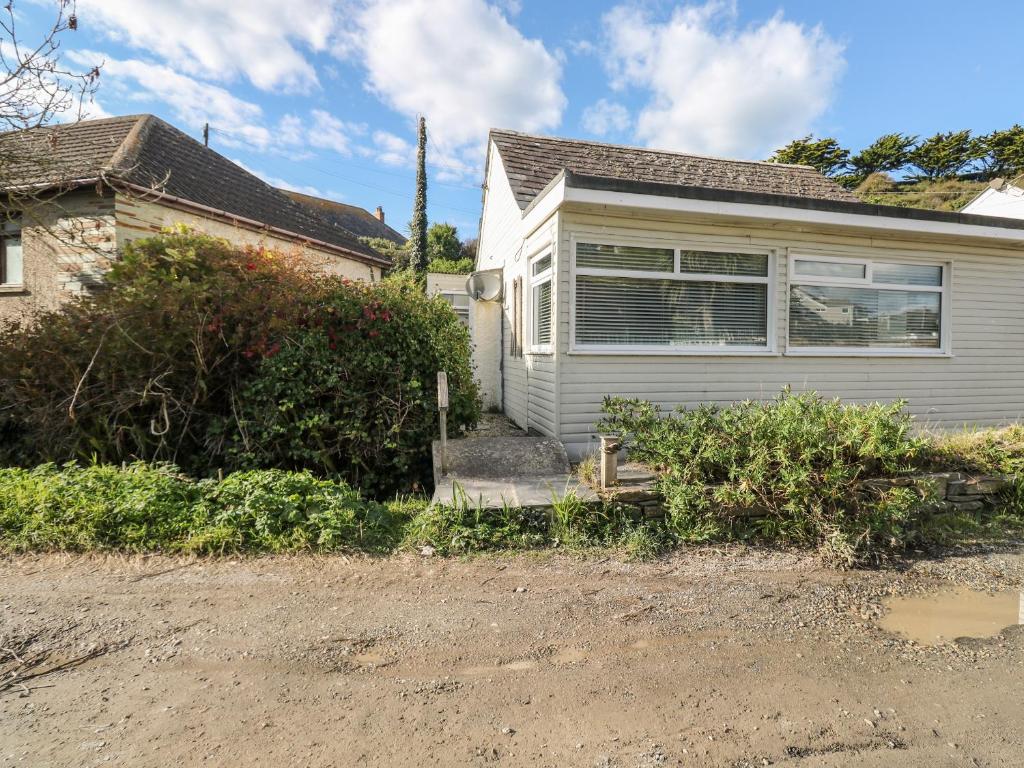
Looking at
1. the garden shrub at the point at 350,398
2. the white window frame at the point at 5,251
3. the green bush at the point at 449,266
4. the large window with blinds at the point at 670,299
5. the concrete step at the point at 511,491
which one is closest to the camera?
the concrete step at the point at 511,491

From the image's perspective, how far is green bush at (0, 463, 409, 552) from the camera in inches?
159

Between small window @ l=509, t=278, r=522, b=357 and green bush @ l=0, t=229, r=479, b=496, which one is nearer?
green bush @ l=0, t=229, r=479, b=496

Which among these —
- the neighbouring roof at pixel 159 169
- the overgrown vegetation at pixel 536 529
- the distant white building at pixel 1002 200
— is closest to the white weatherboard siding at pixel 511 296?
the overgrown vegetation at pixel 536 529

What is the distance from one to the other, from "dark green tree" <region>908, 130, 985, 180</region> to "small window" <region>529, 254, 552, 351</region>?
54504mm

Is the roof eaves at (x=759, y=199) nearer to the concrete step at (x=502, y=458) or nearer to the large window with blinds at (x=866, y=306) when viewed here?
the large window with blinds at (x=866, y=306)

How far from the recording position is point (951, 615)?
3330mm

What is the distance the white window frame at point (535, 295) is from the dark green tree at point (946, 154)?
54.4m

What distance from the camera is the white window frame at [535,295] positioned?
633 centimetres

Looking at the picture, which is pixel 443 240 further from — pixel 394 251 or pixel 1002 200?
pixel 1002 200

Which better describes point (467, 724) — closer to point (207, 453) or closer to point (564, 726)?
point (564, 726)

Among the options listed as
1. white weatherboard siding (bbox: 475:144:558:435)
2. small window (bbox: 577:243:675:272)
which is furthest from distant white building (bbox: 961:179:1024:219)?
small window (bbox: 577:243:675:272)

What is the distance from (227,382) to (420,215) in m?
20.8

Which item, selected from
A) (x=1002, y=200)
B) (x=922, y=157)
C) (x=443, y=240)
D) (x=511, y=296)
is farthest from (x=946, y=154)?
(x=511, y=296)

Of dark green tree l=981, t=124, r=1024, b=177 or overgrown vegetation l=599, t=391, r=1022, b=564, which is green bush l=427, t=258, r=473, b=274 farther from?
dark green tree l=981, t=124, r=1024, b=177
